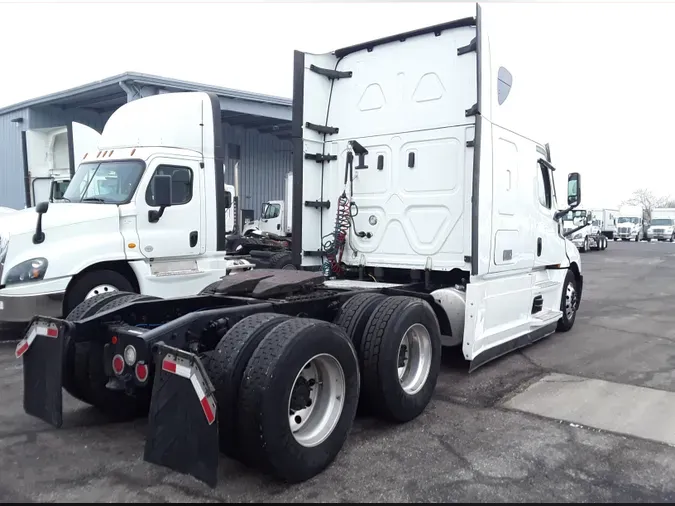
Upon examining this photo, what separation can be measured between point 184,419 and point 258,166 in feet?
63.8

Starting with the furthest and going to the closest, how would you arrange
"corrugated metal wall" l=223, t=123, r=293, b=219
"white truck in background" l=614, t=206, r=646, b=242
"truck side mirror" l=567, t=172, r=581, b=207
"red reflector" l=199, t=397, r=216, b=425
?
"white truck in background" l=614, t=206, r=646, b=242, "corrugated metal wall" l=223, t=123, r=293, b=219, "truck side mirror" l=567, t=172, r=581, b=207, "red reflector" l=199, t=397, r=216, b=425

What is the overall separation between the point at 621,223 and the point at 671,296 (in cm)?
4243

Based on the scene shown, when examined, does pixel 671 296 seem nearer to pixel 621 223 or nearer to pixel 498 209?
pixel 498 209

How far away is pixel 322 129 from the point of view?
689cm

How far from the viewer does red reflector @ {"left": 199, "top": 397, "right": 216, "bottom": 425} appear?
3.04m

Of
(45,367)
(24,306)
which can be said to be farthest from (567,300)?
(24,306)

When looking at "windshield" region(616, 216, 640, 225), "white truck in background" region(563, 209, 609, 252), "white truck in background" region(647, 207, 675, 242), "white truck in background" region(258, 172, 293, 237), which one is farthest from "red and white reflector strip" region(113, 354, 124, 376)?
"white truck in background" region(647, 207, 675, 242)

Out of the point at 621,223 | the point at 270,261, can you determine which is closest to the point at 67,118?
the point at 270,261

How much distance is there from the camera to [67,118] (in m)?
20.0

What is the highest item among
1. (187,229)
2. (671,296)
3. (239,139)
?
(239,139)

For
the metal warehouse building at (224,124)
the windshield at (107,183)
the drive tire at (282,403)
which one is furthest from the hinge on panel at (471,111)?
the metal warehouse building at (224,124)

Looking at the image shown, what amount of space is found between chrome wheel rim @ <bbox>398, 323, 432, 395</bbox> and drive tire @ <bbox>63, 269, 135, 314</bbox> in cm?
448

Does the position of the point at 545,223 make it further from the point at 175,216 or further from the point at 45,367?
the point at 45,367

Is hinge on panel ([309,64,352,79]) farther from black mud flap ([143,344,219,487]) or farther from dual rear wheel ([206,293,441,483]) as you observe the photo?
black mud flap ([143,344,219,487])
